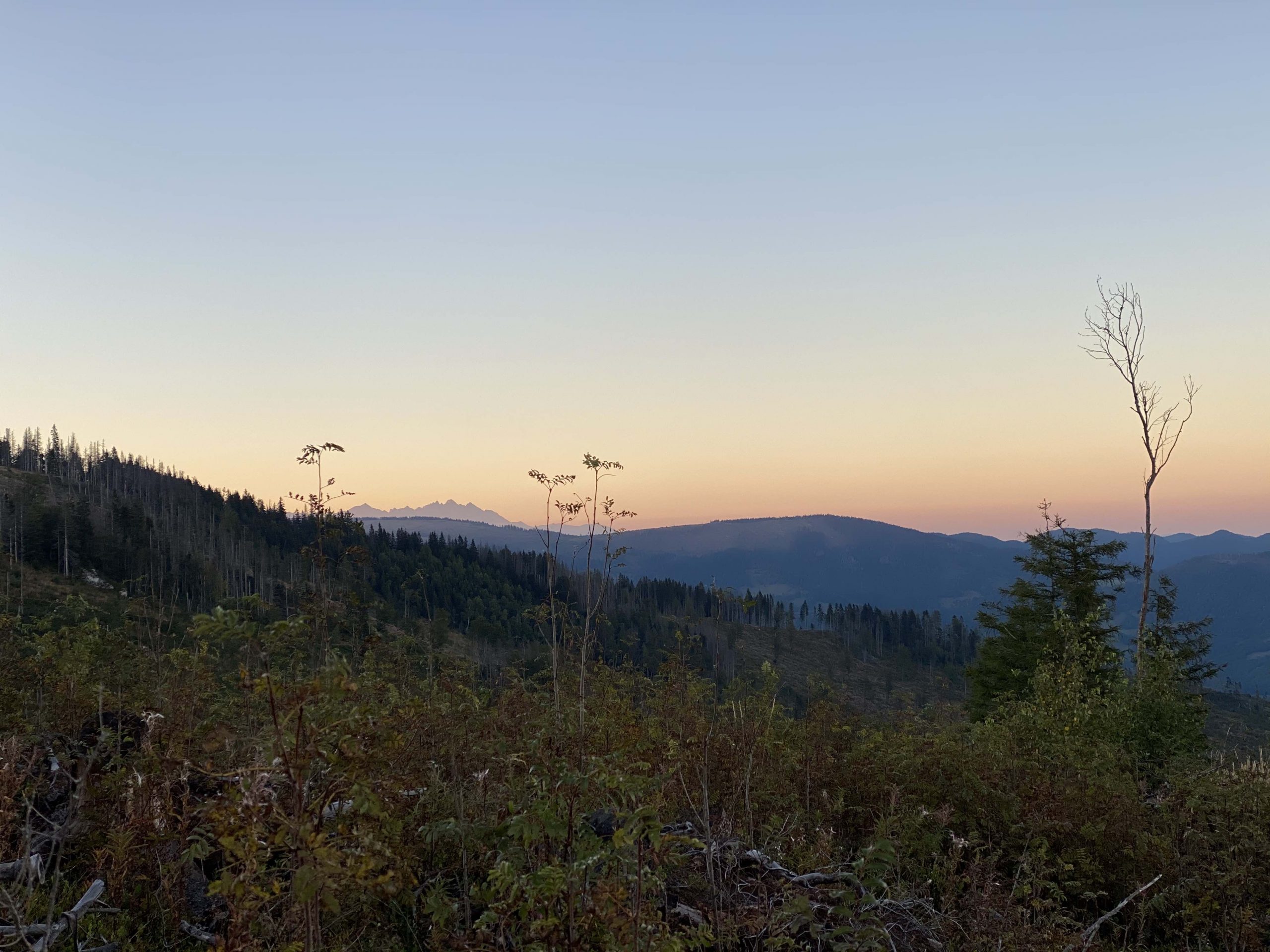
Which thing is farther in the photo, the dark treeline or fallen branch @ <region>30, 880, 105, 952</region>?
the dark treeline

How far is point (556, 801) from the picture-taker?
3.47 metres

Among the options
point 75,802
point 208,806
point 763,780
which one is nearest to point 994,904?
point 763,780

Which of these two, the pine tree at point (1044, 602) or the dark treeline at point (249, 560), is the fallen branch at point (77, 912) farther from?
the dark treeline at point (249, 560)

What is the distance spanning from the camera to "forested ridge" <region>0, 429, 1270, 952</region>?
3061 mm

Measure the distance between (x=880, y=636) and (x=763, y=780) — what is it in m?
177

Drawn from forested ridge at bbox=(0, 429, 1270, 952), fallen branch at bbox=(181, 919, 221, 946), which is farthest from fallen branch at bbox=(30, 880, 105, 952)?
fallen branch at bbox=(181, 919, 221, 946)

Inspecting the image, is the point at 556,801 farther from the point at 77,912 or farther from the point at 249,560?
the point at 249,560

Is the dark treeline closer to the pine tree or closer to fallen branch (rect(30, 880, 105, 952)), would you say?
the pine tree

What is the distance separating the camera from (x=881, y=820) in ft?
20.7

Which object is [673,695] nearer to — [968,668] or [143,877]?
[143,877]

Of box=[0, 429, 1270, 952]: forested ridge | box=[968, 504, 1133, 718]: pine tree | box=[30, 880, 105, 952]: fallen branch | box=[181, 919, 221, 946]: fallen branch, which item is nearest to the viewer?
box=[0, 429, 1270, 952]: forested ridge

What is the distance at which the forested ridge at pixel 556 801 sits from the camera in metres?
3.06

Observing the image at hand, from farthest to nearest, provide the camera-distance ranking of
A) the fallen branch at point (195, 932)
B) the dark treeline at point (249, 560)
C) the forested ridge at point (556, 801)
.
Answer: the dark treeline at point (249, 560) < the fallen branch at point (195, 932) < the forested ridge at point (556, 801)

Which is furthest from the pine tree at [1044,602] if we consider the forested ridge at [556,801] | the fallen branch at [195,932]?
the fallen branch at [195,932]
